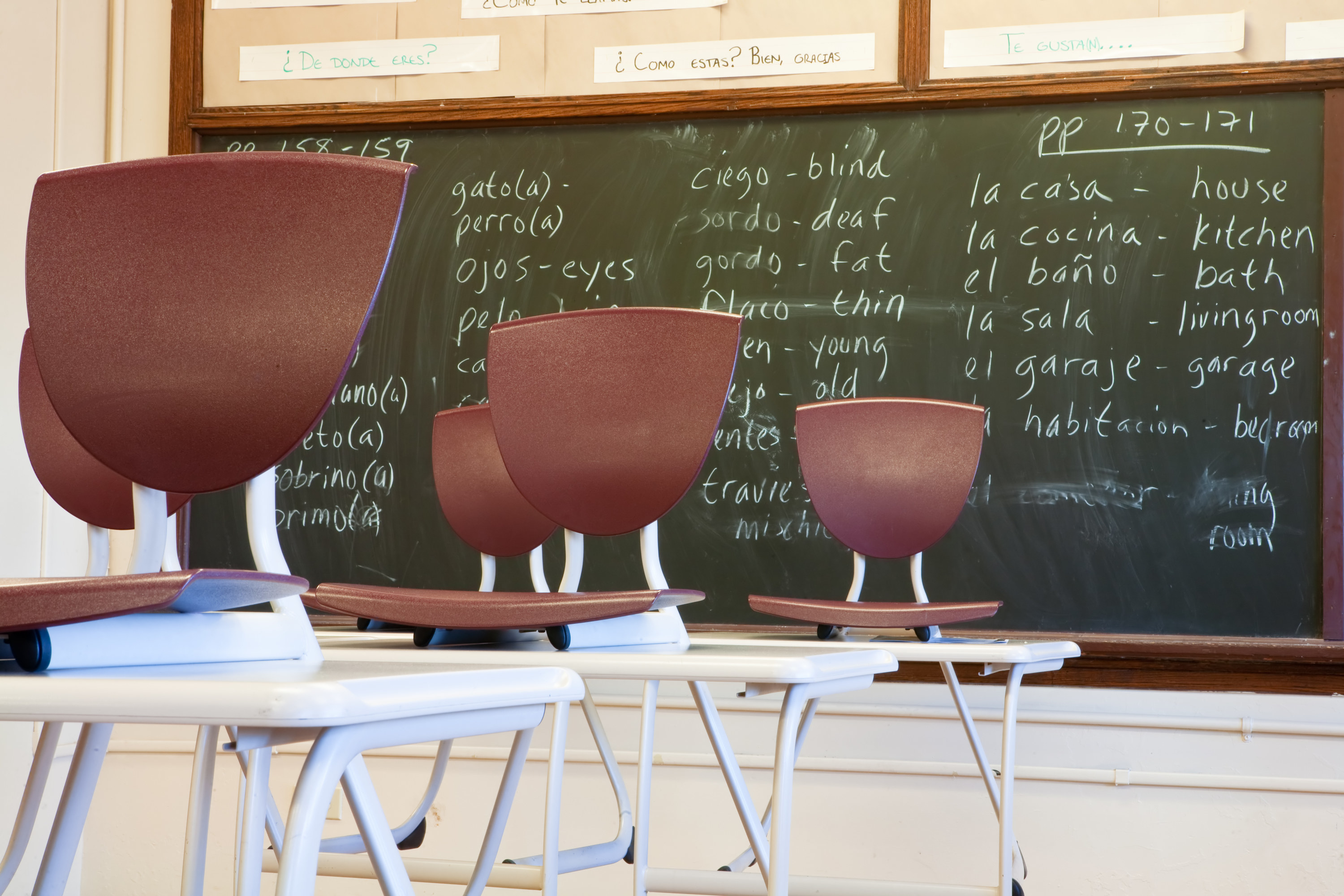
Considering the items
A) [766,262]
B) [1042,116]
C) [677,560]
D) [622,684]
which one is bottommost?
[622,684]

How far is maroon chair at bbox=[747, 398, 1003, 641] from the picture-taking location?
244 cm

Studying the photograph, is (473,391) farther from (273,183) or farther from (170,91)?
(273,183)

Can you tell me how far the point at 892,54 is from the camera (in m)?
3.21

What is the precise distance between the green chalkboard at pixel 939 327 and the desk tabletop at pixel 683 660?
6.20 feet

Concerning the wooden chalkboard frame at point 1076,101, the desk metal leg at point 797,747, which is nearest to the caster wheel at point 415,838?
the desk metal leg at point 797,747

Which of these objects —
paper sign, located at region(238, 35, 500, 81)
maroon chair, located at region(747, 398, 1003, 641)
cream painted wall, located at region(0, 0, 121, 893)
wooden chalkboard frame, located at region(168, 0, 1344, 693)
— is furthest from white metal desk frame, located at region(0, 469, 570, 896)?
paper sign, located at region(238, 35, 500, 81)

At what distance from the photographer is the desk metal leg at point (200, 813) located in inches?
26.4

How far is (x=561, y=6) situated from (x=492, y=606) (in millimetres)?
2586

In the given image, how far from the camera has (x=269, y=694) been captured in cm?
51

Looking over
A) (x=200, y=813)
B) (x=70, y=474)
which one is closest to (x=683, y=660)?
(x=200, y=813)

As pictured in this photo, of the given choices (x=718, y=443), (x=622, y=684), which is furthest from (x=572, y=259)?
(x=622, y=684)

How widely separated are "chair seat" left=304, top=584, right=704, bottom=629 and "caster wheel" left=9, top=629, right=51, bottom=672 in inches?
22.9

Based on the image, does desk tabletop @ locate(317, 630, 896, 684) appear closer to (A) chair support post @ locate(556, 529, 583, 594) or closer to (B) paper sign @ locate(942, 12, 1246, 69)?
(A) chair support post @ locate(556, 529, 583, 594)

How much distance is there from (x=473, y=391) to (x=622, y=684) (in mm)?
919
